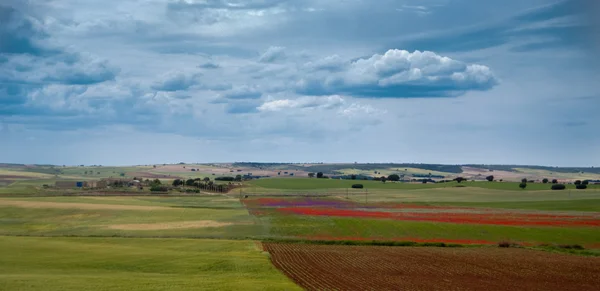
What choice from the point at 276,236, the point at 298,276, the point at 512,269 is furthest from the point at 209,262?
the point at 276,236

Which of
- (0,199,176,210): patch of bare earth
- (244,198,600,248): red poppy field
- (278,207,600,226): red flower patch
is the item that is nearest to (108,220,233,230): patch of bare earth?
(244,198,600,248): red poppy field

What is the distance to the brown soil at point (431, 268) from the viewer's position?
119ft

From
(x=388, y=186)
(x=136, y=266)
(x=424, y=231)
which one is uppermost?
(x=388, y=186)

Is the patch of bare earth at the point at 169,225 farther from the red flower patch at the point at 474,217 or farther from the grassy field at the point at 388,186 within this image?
the grassy field at the point at 388,186

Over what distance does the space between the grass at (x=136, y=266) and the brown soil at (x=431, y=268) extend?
→ 288 cm

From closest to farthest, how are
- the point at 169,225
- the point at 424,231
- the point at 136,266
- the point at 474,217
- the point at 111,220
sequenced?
the point at 136,266, the point at 424,231, the point at 169,225, the point at 111,220, the point at 474,217

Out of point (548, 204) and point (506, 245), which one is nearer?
point (506, 245)

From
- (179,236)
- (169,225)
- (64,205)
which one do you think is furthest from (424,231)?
(64,205)

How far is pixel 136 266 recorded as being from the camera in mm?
41344

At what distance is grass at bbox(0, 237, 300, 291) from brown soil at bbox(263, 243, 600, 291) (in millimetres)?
2883

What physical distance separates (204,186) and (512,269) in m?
A: 144

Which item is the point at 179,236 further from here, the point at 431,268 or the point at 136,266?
the point at 431,268

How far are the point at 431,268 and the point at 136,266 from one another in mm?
21474

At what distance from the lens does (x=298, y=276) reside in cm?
3803
